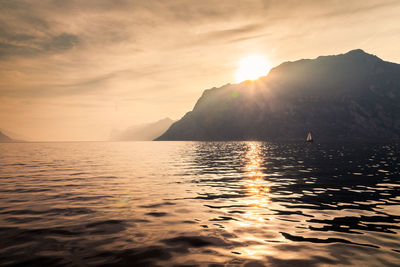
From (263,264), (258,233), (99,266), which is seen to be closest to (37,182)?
(99,266)

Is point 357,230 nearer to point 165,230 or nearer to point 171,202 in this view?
point 165,230

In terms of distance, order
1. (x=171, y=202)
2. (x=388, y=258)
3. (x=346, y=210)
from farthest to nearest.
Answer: (x=171, y=202), (x=346, y=210), (x=388, y=258)

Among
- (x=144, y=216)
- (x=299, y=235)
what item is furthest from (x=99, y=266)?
(x=299, y=235)

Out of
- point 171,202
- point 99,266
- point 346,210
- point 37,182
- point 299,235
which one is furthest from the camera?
point 37,182

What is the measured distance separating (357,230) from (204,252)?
753 cm

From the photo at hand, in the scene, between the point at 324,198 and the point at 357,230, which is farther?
the point at 324,198

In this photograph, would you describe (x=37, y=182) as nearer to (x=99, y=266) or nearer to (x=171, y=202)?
(x=171, y=202)

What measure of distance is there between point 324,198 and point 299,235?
9.01m

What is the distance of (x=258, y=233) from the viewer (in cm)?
1117

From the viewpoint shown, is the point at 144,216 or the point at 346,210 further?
the point at 346,210

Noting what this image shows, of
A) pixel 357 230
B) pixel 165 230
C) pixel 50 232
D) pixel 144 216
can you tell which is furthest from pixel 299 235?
pixel 50 232

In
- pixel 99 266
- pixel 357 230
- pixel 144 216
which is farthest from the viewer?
pixel 144 216

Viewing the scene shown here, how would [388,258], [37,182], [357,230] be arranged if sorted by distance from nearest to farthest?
[388,258], [357,230], [37,182]

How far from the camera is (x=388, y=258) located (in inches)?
342
